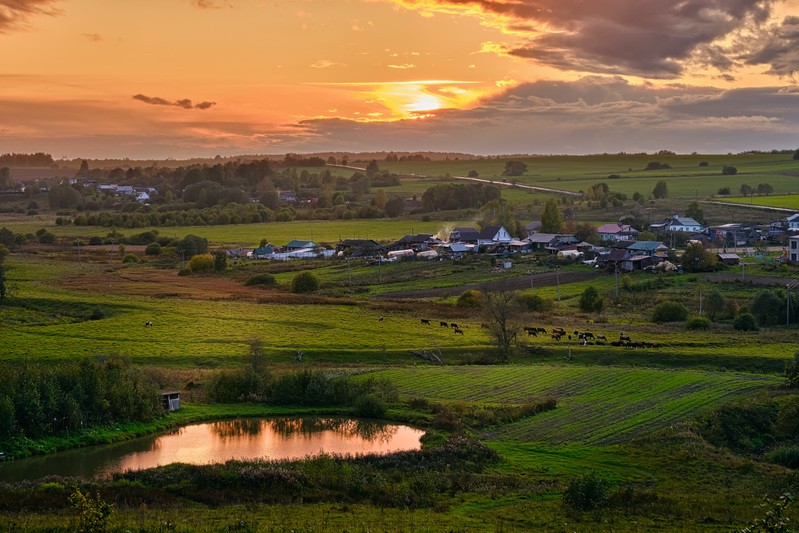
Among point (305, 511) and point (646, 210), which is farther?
point (646, 210)

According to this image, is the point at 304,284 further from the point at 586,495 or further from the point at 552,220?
the point at 586,495

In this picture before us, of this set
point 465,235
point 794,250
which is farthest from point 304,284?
point 794,250

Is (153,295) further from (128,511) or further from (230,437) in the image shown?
(128,511)

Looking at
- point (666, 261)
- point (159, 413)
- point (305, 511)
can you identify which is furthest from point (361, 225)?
point (305, 511)

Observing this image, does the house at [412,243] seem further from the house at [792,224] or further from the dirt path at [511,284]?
the house at [792,224]

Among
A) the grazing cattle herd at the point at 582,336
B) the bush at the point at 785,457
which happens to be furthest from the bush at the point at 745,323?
the bush at the point at 785,457

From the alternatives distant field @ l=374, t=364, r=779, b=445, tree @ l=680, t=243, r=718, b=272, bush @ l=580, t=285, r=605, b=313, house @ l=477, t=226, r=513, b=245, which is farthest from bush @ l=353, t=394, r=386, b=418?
house @ l=477, t=226, r=513, b=245
